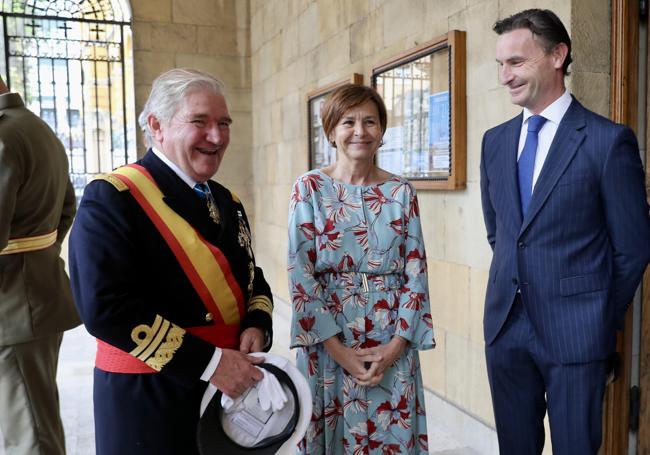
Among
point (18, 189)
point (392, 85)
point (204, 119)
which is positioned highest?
point (392, 85)

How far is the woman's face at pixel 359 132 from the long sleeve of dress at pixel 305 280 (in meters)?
0.16

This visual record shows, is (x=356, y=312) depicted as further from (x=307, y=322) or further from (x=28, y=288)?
(x=28, y=288)

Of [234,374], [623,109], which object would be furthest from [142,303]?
[623,109]

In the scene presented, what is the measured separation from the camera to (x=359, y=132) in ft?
5.99

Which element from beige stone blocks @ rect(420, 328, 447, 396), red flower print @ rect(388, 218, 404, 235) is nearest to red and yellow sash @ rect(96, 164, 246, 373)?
red flower print @ rect(388, 218, 404, 235)

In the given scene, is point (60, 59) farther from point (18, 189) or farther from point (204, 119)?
point (204, 119)

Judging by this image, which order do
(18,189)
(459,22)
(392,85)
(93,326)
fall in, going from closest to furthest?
(93,326), (18,189), (459,22), (392,85)

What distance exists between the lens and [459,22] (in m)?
2.78

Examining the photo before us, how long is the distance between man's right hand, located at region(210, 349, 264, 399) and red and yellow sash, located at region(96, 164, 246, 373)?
0.09 m

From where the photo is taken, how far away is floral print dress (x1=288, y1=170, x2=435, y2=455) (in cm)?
178

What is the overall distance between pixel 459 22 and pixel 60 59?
4929 mm

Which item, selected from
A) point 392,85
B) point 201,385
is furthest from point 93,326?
point 392,85

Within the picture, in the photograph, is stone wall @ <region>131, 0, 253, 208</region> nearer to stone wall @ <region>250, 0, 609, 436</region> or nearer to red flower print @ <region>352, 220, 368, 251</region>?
stone wall @ <region>250, 0, 609, 436</region>

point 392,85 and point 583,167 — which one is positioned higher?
point 392,85
